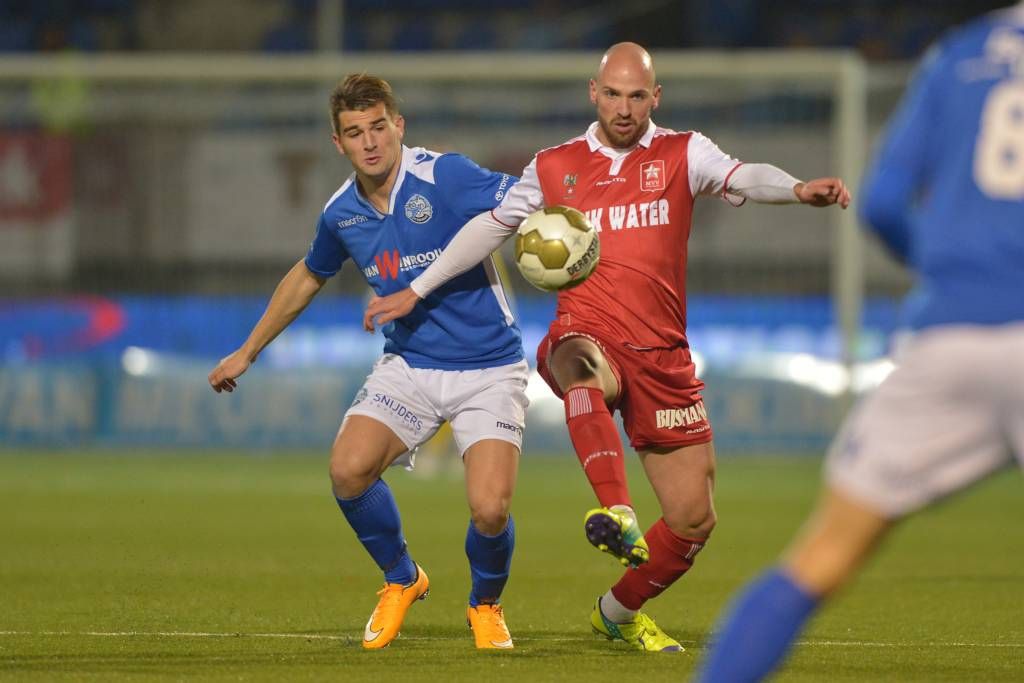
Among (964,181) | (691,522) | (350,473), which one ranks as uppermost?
(964,181)

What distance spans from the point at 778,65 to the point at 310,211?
223 inches

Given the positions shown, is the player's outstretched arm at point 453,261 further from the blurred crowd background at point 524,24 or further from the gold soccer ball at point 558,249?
the blurred crowd background at point 524,24

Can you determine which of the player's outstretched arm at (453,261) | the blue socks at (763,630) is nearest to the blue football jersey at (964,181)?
the blue socks at (763,630)

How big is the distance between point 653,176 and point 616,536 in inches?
71.6

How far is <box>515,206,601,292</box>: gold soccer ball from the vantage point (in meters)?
6.15

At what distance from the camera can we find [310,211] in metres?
19.5

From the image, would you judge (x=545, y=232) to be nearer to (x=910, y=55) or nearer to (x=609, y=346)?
(x=609, y=346)

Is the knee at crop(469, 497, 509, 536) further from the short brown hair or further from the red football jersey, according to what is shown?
the short brown hair

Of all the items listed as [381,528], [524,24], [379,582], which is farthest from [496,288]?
[524,24]

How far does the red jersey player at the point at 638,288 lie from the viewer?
257 inches

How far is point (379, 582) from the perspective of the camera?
922 cm

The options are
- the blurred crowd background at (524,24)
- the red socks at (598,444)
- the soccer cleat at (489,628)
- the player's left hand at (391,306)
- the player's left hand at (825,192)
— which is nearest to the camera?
the player's left hand at (825,192)

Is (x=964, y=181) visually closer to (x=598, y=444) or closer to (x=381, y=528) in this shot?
(x=598, y=444)

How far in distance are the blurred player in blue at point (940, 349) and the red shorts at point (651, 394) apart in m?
2.63
